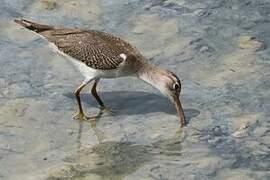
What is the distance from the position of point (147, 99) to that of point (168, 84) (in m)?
0.55

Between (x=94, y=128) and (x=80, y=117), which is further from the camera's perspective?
(x=80, y=117)

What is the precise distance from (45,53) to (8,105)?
1404mm

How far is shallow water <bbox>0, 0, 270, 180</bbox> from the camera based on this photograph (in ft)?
26.1

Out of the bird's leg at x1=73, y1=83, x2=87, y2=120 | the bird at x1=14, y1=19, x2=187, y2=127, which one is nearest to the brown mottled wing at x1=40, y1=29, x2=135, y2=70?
the bird at x1=14, y1=19, x2=187, y2=127

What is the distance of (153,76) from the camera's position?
29.7ft

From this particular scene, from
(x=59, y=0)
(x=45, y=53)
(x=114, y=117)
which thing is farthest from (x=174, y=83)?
(x=59, y=0)

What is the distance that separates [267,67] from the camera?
31.9ft

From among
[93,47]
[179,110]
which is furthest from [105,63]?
[179,110]

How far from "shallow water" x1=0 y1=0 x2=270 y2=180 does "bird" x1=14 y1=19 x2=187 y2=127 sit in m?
0.27

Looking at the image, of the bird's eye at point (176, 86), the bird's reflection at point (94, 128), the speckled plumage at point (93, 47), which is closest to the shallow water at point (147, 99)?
the bird's reflection at point (94, 128)

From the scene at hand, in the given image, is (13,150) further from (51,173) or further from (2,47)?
(2,47)

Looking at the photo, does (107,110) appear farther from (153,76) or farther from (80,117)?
(153,76)

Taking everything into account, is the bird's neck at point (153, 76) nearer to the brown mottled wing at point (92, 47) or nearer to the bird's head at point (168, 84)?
the bird's head at point (168, 84)

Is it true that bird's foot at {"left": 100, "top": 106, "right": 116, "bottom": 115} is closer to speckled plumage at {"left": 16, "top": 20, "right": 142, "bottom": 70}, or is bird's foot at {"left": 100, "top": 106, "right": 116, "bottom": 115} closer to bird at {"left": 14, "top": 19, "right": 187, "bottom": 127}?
bird at {"left": 14, "top": 19, "right": 187, "bottom": 127}
